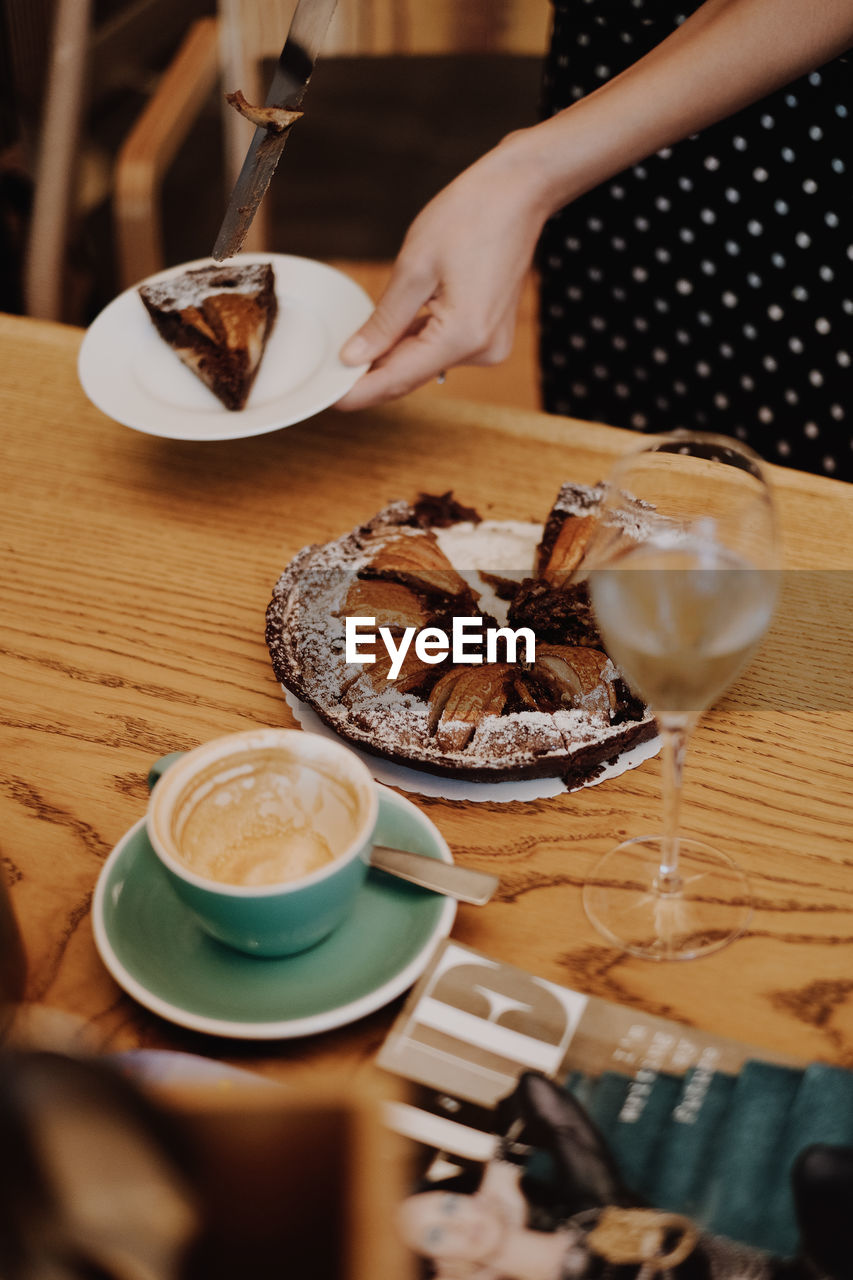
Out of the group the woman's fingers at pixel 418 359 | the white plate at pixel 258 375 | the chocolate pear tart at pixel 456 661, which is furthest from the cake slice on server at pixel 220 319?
the chocolate pear tart at pixel 456 661

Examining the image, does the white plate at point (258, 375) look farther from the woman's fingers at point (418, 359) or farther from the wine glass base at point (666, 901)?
the wine glass base at point (666, 901)

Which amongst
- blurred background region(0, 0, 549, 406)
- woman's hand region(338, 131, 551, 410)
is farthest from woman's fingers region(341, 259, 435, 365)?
blurred background region(0, 0, 549, 406)

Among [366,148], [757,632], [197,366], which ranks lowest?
[366,148]

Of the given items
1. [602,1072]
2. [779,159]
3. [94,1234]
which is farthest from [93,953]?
[779,159]

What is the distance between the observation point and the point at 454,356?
1.16 metres

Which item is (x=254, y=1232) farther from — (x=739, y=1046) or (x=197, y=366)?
(x=197, y=366)

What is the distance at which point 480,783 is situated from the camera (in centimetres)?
80

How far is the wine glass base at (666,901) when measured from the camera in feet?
2.26

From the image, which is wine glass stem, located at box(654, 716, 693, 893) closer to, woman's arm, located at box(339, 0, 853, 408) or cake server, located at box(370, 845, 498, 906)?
cake server, located at box(370, 845, 498, 906)

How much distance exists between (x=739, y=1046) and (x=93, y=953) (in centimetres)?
38

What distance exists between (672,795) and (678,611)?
0.15 meters

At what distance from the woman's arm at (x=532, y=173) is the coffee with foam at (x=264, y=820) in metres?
0.56

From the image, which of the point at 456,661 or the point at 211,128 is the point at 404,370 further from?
the point at 211,128

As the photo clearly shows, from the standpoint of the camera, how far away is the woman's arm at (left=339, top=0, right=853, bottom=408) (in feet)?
3.55
